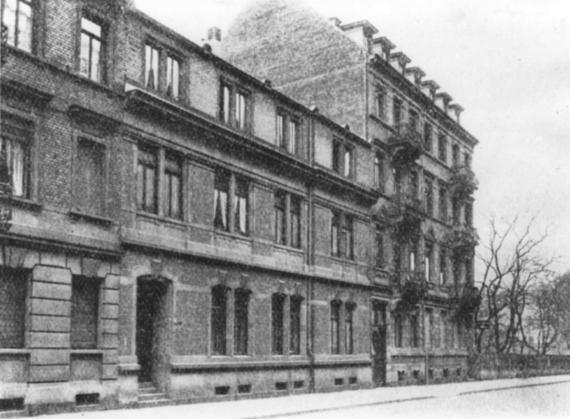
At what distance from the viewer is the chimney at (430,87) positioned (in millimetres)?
43938

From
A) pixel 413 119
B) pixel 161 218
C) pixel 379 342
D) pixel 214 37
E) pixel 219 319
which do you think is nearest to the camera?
pixel 161 218

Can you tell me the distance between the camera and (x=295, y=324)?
2838 cm

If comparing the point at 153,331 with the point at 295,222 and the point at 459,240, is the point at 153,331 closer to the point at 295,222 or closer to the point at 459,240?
the point at 295,222

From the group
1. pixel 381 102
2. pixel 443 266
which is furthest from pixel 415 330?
pixel 381 102

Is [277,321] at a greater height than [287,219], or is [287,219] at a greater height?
[287,219]

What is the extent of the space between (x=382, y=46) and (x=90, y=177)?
21521mm

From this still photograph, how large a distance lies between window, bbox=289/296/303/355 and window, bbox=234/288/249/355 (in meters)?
2.98

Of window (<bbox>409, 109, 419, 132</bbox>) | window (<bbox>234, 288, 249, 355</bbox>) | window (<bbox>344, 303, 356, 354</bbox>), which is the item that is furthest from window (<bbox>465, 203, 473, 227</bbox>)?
window (<bbox>234, 288, 249, 355</bbox>)

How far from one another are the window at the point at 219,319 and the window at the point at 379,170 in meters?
13.3

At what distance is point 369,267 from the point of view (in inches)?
1344

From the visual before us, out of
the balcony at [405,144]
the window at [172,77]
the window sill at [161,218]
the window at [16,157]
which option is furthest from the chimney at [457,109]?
the window at [16,157]

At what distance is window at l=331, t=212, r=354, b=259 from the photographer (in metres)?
31.7

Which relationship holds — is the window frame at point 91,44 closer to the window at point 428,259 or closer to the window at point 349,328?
the window at point 349,328

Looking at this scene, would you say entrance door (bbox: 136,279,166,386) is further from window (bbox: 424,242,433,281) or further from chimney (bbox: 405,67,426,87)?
chimney (bbox: 405,67,426,87)
